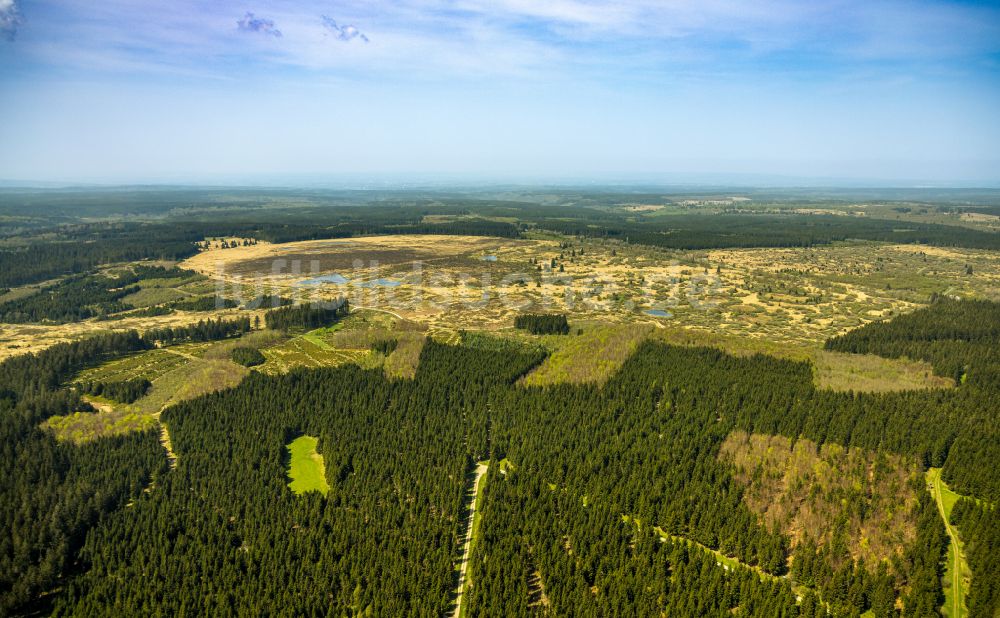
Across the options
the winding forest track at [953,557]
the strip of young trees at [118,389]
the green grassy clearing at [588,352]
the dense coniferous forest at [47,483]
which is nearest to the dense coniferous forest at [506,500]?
the winding forest track at [953,557]

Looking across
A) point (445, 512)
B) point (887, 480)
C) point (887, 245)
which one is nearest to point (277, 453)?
point (445, 512)

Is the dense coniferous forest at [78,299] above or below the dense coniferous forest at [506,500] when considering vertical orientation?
above

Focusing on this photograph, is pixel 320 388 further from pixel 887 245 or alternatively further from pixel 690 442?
pixel 887 245

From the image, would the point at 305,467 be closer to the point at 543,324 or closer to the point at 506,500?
the point at 506,500

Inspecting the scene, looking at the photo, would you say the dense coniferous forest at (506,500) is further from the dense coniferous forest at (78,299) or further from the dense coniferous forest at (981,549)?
the dense coniferous forest at (78,299)

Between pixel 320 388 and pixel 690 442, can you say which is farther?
pixel 320 388

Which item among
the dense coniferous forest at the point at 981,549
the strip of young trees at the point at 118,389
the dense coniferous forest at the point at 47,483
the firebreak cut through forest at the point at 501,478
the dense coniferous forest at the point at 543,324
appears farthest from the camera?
the dense coniferous forest at the point at 543,324

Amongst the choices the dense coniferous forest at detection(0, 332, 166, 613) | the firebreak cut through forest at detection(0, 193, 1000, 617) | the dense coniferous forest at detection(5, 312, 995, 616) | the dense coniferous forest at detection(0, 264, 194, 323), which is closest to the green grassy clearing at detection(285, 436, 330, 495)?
the firebreak cut through forest at detection(0, 193, 1000, 617)
